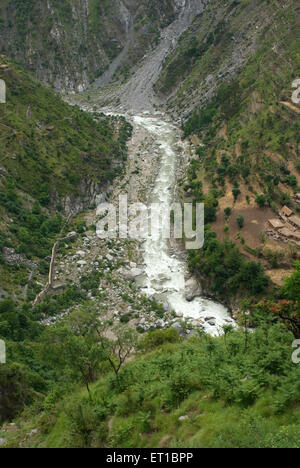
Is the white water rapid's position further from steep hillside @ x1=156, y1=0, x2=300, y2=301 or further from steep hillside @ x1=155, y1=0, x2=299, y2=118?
steep hillside @ x1=155, y1=0, x2=299, y2=118

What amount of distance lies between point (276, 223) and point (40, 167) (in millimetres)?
28577

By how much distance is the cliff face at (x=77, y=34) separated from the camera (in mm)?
102500

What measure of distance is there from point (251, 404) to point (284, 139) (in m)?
43.5

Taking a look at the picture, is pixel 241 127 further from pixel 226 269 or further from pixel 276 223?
pixel 226 269

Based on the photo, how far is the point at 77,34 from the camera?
10794 centimetres

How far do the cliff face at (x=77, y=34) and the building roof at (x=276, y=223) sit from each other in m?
77.2

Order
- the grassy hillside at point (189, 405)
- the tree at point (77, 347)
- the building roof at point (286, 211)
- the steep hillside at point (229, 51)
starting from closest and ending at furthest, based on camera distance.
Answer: the grassy hillside at point (189, 405)
the tree at point (77, 347)
the building roof at point (286, 211)
the steep hillside at point (229, 51)

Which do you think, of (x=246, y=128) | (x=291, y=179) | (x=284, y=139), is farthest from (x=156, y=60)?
(x=291, y=179)

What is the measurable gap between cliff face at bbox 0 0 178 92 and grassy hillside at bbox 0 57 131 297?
47.2 meters

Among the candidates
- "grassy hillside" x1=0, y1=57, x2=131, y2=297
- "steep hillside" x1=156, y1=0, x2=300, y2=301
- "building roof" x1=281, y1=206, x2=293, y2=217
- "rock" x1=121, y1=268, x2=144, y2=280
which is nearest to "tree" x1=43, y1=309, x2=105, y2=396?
"grassy hillside" x1=0, y1=57, x2=131, y2=297

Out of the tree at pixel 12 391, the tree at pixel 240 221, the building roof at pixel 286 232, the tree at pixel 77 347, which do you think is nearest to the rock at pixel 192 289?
the tree at pixel 240 221

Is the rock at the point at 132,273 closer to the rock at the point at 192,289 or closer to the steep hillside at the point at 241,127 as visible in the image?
the rock at the point at 192,289

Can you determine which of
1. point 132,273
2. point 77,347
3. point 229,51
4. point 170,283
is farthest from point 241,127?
point 77,347

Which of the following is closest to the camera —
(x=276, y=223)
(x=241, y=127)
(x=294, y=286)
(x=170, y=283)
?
(x=294, y=286)
